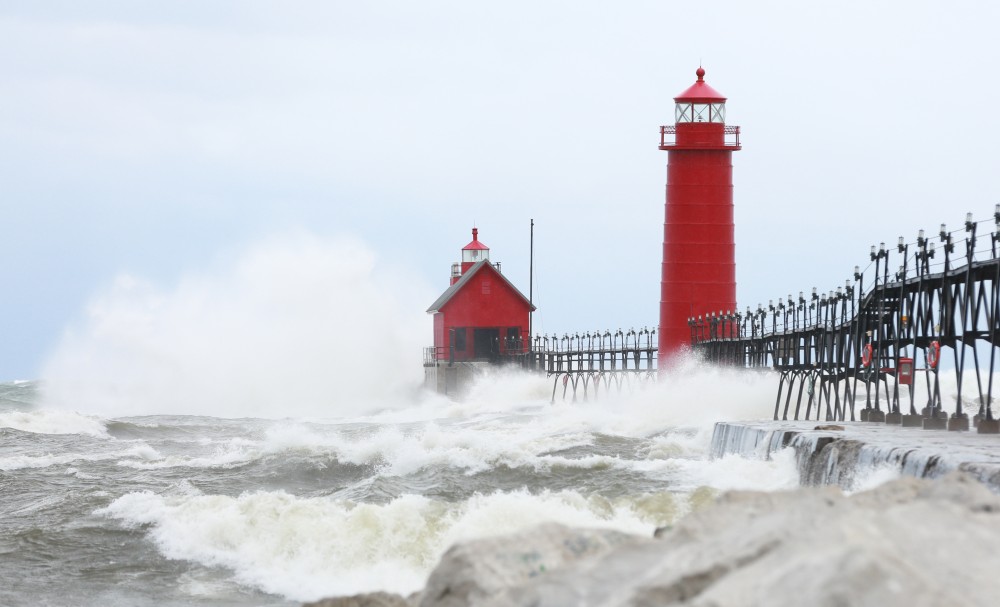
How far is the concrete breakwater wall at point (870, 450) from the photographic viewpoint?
1096cm

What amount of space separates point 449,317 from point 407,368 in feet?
23.2

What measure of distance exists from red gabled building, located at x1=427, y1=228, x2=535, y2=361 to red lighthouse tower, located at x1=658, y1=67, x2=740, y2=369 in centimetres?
1807

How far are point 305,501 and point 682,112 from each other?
895 inches

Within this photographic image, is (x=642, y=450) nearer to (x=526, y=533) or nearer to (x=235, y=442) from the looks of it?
(x=235, y=442)

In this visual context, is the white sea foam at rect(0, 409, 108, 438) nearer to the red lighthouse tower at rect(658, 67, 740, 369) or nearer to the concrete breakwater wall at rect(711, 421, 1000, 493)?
the red lighthouse tower at rect(658, 67, 740, 369)

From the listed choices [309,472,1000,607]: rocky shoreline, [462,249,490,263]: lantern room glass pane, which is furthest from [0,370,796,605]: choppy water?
[462,249,490,263]: lantern room glass pane

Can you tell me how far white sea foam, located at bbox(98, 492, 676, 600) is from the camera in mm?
11305

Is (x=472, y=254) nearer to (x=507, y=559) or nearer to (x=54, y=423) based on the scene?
(x=54, y=423)

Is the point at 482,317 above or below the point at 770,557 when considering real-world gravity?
above

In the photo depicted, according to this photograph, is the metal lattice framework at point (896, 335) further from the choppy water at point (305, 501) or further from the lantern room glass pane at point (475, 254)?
the lantern room glass pane at point (475, 254)

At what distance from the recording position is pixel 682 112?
34.3m

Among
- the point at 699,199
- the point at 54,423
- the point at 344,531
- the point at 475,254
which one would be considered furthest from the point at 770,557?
the point at 475,254

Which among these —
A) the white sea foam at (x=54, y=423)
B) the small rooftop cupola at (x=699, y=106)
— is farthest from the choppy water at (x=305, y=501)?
the small rooftop cupola at (x=699, y=106)

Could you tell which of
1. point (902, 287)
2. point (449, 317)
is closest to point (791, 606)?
point (902, 287)
